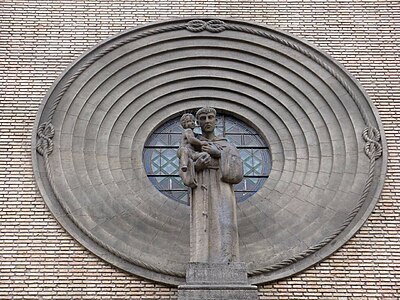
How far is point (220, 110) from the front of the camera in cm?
1284

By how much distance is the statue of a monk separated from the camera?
9.44 m

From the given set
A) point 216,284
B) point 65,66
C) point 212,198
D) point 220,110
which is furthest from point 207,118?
point 65,66

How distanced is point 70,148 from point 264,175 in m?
3.34

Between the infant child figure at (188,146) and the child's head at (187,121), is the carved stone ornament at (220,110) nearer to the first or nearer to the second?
the infant child figure at (188,146)

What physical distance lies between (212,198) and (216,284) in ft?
4.26

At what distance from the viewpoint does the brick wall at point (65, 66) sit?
1070 centimetres

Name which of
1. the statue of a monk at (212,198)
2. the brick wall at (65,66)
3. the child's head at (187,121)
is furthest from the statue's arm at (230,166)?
the brick wall at (65,66)

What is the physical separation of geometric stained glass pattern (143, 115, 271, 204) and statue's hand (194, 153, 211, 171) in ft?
7.42

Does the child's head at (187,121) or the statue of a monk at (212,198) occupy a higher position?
the child's head at (187,121)

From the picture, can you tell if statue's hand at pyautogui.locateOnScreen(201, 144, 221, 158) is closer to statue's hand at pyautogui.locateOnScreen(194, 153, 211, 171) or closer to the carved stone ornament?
statue's hand at pyautogui.locateOnScreen(194, 153, 211, 171)

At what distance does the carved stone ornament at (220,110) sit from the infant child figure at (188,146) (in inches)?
73.7

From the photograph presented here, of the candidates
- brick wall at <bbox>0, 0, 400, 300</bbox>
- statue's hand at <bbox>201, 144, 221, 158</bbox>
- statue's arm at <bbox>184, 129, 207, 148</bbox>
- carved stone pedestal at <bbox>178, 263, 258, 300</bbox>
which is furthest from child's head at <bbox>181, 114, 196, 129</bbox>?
brick wall at <bbox>0, 0, 400, 300</bbox>

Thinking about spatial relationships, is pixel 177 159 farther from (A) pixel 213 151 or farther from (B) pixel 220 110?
(A) pixel 213 151

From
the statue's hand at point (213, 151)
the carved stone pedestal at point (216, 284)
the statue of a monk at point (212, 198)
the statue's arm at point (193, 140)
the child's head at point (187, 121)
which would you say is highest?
the child's head at point (187, 121)
